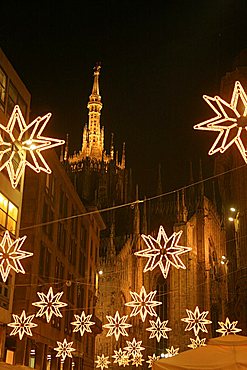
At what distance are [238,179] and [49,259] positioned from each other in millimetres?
12691

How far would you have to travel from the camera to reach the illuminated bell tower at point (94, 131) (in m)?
89.8

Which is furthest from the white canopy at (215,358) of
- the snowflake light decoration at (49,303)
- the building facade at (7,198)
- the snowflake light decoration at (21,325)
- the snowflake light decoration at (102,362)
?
the snowflake light decoration at (102,362)

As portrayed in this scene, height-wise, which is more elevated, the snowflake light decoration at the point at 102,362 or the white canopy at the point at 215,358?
the snowflake light decoration at the point at 102,362

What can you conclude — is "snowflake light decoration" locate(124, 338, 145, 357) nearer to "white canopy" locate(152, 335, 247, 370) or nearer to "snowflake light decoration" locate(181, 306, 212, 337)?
"snowflake light decoration" locate(181, 306, 212, 337)

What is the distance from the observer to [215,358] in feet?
25.3

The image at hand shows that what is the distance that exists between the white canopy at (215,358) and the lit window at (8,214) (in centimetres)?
1634

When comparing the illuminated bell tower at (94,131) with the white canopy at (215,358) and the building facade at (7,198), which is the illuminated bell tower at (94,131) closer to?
the building facade at (7,198)

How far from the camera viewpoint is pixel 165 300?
61531 mm

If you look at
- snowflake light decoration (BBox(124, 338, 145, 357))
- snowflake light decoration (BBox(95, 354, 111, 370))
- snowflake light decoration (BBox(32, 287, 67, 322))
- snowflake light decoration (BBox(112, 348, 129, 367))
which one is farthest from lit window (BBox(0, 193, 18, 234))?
snowflake light decoration (BBox(95, 354, 111, 370))

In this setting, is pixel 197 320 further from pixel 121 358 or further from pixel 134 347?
pixel 121 358

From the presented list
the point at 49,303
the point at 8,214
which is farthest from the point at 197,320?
the point at 8,214

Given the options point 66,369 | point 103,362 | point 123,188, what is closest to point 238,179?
point 66,369

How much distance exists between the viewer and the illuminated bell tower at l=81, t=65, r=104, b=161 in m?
89.8

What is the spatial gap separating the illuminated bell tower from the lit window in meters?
62.1
